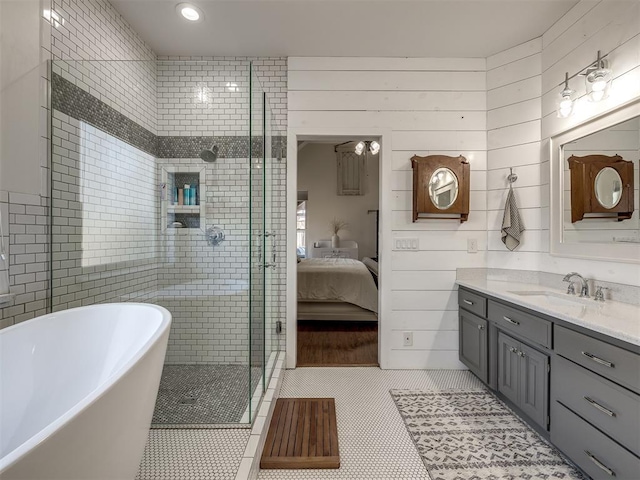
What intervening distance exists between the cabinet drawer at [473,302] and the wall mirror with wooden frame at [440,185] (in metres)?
0.68

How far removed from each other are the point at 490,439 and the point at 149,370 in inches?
75.0

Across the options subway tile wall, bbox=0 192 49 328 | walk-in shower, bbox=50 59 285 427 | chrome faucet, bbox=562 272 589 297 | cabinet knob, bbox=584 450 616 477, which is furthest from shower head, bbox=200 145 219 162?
cabinet knob, bbox=584 450 616 477

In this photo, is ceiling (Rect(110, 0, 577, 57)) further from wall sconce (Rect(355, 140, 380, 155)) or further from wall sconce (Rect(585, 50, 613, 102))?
wall sconce (Rect(355, 140, 380, 155))

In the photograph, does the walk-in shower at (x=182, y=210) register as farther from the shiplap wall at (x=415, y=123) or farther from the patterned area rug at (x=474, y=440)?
the patterned area rug at (x=474, y=440)

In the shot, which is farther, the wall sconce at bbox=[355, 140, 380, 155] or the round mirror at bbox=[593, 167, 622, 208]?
the wall sconce at bbox=[355, 140, 380, 155]

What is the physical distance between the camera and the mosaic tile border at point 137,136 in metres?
1.78

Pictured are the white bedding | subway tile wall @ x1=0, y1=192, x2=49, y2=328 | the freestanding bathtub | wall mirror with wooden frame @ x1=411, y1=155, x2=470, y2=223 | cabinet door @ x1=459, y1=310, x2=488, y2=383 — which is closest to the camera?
the freestanding bathtub

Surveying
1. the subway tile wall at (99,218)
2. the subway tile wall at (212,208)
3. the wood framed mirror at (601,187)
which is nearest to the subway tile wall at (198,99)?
the subway tile wall at (212,208)

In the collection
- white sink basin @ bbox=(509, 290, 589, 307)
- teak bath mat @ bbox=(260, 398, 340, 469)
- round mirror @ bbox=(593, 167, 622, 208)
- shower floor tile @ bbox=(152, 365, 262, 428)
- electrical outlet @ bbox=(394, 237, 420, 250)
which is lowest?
teak bath mat @ bbox=(260, 398, 340, 469)

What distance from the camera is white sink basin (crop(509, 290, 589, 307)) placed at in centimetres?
179

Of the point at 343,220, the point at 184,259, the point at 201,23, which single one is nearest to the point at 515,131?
the point at 201,23

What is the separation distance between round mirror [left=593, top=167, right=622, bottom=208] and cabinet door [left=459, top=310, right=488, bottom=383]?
108cm

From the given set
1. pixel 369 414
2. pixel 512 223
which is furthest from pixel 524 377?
pixel 512 223

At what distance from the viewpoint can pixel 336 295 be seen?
150 inches
